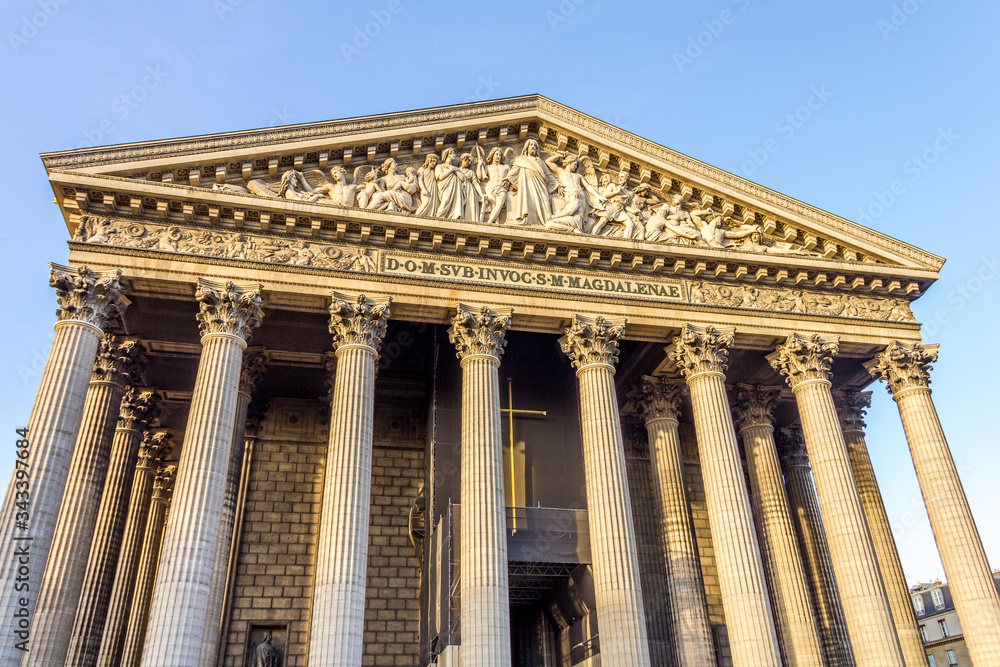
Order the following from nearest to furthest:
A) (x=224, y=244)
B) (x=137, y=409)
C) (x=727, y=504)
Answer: (x=727, y=504) → (x=224, y=244) → (x=137, y=409)

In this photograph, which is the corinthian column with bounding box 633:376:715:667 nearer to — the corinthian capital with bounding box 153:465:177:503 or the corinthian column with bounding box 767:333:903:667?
the corinthian column with bounding box 767:333:903:667

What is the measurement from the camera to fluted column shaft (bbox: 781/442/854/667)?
75.8 ft

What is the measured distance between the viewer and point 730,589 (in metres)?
18.3

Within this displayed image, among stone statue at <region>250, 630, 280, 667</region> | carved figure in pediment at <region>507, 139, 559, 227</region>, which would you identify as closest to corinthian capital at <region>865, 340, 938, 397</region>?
carved figure in pediment at <region>507, 139, 559, 227</region>

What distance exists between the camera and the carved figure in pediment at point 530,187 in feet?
70.9

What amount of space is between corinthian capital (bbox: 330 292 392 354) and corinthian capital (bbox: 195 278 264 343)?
1872 millimetres

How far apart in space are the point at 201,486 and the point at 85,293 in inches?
206

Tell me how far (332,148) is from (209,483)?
925cm

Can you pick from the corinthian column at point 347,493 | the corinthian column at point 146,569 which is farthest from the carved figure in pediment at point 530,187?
the corinthian column at point 146,569

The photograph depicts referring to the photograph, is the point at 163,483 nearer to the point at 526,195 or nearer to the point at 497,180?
the point at 497,180

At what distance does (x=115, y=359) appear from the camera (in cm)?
2016

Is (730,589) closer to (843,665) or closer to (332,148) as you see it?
(843,665)

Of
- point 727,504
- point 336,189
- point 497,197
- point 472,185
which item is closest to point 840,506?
point 727,504

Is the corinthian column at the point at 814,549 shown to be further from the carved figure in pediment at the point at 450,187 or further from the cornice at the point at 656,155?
the carved figure in pediment at the point at 450,187
